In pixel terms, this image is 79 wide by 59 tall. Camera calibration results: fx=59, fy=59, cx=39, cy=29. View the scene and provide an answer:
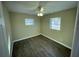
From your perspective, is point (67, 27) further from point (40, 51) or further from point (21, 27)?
point (21, 27)

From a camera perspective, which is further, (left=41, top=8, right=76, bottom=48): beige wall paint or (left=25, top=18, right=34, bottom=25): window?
(left=25, top=18, right=34, bottom=25): window

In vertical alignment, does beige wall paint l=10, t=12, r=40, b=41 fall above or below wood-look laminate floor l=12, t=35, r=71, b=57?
above

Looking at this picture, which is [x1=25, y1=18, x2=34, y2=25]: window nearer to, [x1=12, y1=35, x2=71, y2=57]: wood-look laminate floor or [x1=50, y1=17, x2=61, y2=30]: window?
[x1=50, y1=17, x2=61, y2=30]: window

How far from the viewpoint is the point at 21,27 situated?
10.3ft

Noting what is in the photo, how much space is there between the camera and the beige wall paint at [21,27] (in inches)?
100

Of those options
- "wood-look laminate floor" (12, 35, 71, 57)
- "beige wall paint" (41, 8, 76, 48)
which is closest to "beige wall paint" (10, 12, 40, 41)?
"wood-look laminate floor" (12, 35, 71, 57)

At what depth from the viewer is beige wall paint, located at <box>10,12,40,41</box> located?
2.55 metres

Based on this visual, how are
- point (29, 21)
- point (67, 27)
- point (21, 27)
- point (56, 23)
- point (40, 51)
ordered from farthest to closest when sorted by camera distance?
1. point (29, 21)
2. point (21, 27)
3. point (56, 23)
4. point (67, 27)
5. point (40, 51)

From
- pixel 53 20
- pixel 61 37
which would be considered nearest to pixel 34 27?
pixel 53 20

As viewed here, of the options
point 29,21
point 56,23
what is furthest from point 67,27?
point 29,21

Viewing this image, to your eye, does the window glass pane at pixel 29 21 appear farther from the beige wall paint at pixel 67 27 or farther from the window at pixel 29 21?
the beige wall paint at pixel 67 27

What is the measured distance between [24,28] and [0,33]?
2412 mm

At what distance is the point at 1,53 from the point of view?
37.9 inches

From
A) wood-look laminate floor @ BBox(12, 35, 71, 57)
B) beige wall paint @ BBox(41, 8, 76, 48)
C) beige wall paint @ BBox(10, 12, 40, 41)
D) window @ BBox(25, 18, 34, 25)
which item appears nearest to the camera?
wood-look laminate floor @ BBox(12, 35, 71, 57)
